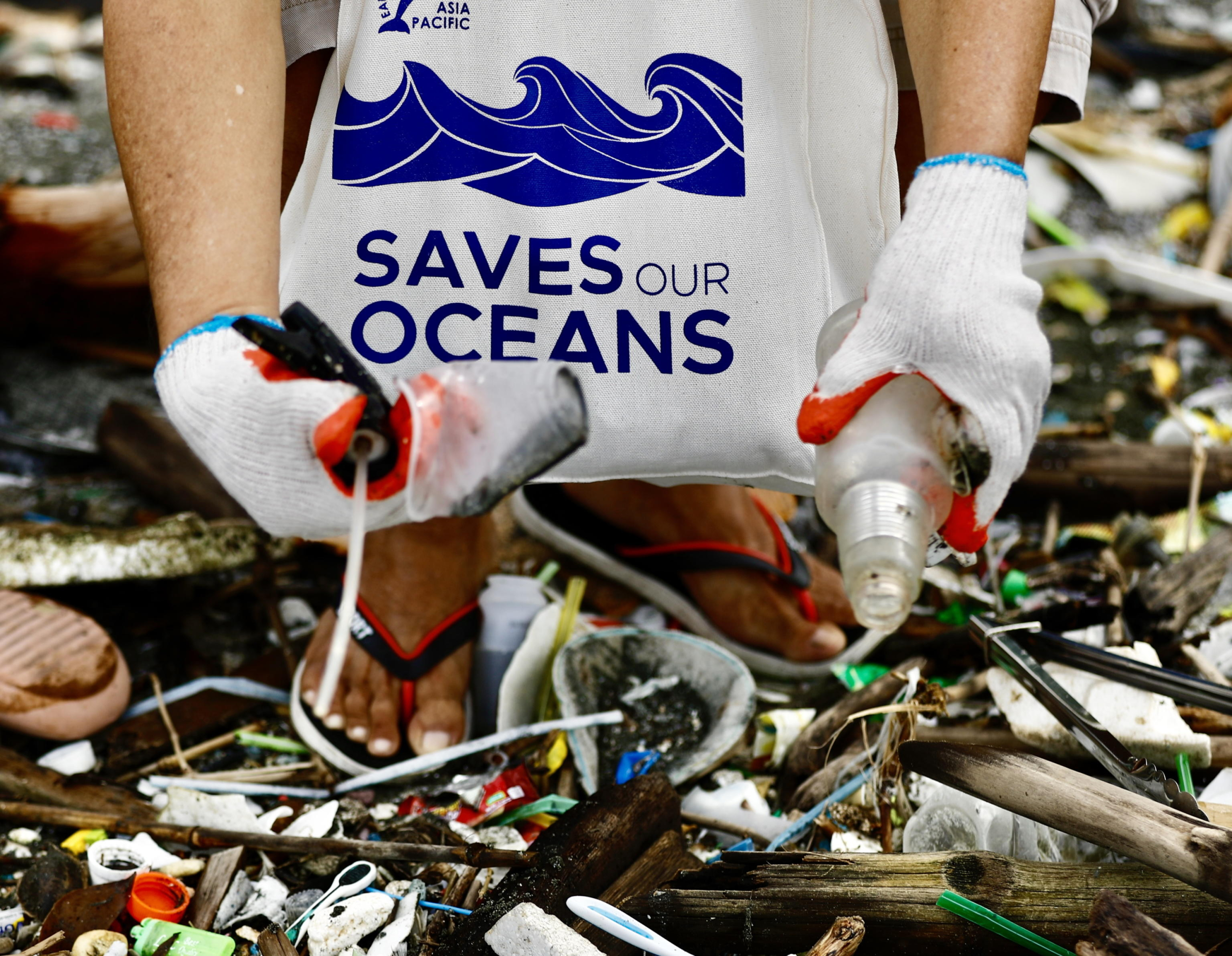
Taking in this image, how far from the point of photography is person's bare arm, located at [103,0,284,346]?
3.71 ft

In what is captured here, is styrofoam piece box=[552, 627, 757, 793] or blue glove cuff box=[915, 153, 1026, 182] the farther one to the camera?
styrofoam piece box=[552, 627, 757, 793]

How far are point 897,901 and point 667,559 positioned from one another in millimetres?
938

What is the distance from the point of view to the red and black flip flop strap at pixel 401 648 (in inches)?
67.8

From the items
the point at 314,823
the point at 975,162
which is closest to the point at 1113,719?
the point at 975,162

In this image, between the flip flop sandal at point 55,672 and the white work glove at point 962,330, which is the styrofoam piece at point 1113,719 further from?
the flip flop sandal at point 55,672

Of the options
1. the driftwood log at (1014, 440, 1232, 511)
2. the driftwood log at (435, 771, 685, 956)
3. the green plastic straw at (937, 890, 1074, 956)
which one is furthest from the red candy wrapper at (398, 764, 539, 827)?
the driftwood log at (1014, 440, 1232, 511)

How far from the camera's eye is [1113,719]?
139 cm

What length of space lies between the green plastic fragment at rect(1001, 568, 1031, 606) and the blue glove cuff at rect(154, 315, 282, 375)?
4.90ft

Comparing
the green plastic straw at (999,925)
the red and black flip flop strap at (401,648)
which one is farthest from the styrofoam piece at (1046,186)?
the green plastic straw at (999,925)

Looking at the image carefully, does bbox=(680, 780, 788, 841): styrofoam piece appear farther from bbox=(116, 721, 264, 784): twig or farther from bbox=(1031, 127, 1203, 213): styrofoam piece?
bbox=(1031, 127, 1203, 213): styrofoam piece

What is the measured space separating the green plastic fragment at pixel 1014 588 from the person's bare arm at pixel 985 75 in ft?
3.35

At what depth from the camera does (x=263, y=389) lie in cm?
101

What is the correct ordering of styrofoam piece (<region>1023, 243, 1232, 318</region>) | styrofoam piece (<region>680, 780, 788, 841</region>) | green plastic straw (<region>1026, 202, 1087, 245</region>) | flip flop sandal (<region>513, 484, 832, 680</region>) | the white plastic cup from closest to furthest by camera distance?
1. the white plastic cup
2. styrofoam piece (<region>680, 780, 788, 841</region>)
3. flip flop sandal (<region>513, 484, 832, 680</region>)
4. styrofoam piece (<region>1023, 243, 1232, 318</region>)
5. green plastic straw (<region>1026, 202, 1087, 245</region>)

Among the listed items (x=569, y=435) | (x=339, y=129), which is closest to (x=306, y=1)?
(x=339, y=129)
